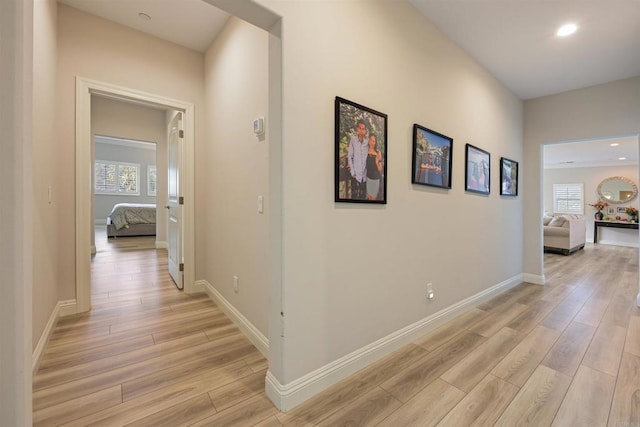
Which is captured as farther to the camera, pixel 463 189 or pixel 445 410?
pixel 463 189

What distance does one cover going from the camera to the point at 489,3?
2074 millimetres

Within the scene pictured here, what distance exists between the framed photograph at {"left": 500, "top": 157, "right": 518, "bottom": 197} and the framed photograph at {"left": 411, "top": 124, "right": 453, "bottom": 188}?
4.60ft

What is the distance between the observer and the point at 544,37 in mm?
2479

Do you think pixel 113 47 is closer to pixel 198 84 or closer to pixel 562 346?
pixel 198 84

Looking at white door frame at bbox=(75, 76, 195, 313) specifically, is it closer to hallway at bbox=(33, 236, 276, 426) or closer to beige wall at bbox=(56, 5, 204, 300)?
beige wall at bbox=(56, 5, 204, 300)

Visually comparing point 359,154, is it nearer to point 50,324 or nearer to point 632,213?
point 50,324

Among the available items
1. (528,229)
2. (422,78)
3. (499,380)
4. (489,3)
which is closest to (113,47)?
(422,78)

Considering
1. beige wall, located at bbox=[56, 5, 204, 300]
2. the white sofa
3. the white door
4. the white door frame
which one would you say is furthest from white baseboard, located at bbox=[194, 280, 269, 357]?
the white sofa

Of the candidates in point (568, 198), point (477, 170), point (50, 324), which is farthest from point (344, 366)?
point (568, 198)

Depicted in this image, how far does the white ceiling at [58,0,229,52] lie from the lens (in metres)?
2.37

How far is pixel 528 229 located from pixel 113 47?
5556 mm

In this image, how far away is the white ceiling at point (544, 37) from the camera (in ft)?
6.89

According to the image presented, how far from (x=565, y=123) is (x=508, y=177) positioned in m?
1.14

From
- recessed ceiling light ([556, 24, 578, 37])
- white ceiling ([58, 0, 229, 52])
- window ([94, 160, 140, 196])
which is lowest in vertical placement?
window ([94, 160, 140, 196])
